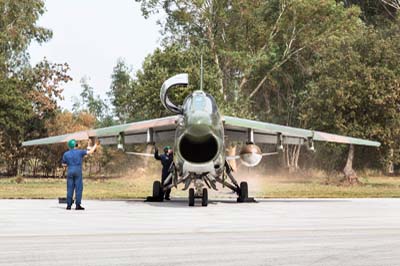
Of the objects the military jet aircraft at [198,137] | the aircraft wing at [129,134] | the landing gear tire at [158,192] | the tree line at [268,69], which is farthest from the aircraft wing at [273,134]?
the tree line at [268,69]

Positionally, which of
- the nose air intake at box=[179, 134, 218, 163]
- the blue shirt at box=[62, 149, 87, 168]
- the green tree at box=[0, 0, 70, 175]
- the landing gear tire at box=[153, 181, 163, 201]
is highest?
the green tree at box=[0, 0, 70, 175]

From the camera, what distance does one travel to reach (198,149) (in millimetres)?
17969

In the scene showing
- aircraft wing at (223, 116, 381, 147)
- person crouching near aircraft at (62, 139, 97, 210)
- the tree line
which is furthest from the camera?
the tree line

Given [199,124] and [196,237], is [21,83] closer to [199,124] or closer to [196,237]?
[199,124]

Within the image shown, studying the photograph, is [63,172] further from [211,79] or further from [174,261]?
[174,261]

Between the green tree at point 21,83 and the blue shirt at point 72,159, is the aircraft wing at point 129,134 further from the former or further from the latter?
the green tree at point 21,83

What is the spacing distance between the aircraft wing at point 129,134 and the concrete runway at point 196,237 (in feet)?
16.0

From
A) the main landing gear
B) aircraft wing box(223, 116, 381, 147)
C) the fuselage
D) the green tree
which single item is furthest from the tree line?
the fuselage

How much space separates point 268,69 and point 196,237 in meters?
49.8

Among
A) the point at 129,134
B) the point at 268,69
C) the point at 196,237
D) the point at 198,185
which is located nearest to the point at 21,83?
the point at 268,69

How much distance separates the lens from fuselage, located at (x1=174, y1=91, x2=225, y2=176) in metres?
17.0

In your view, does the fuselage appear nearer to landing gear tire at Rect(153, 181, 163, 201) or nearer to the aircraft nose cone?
the aircraft nose cone

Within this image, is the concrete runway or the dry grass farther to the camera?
the dry grass

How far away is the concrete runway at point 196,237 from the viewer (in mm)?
8031
